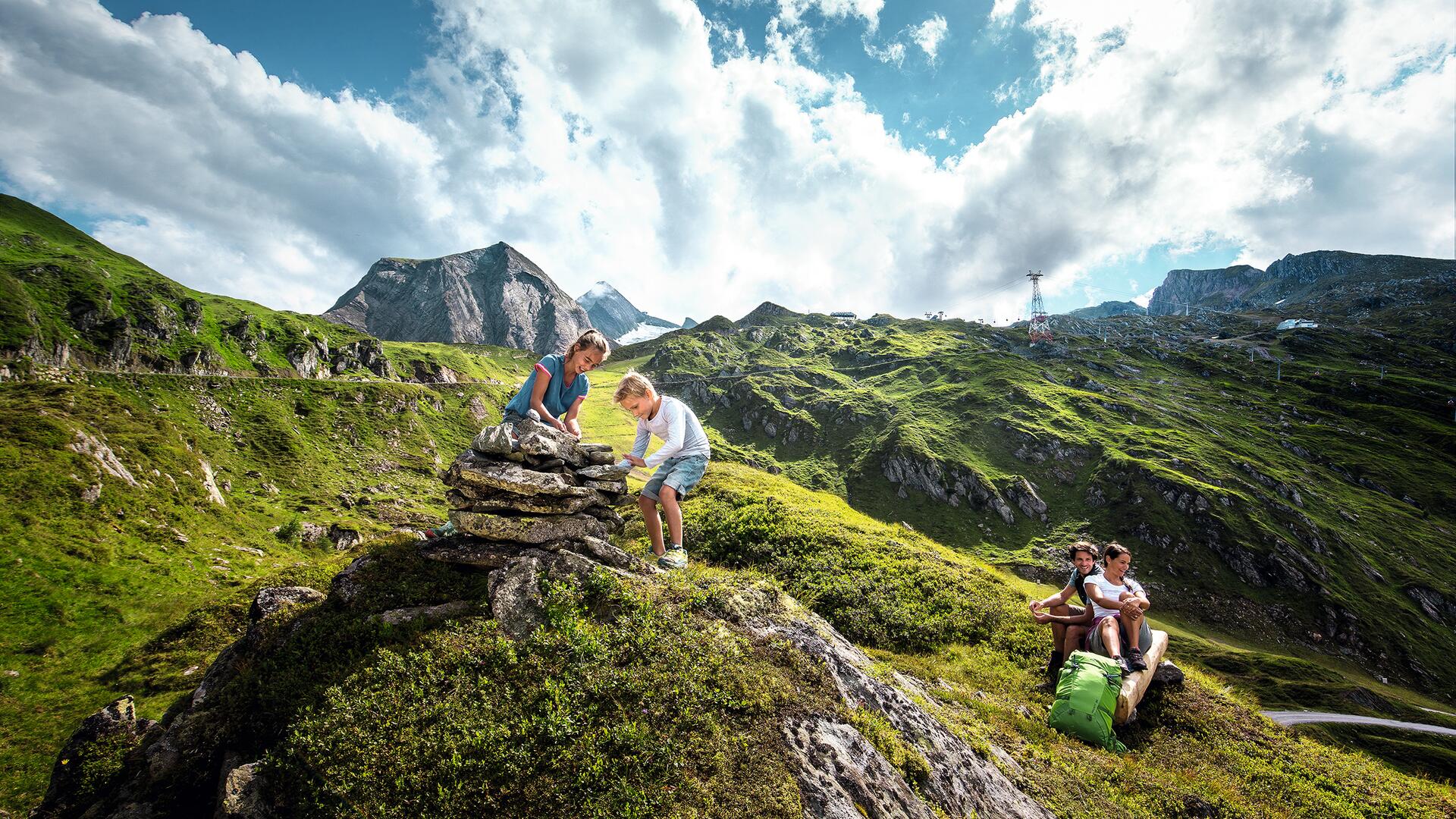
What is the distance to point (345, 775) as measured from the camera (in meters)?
6.71

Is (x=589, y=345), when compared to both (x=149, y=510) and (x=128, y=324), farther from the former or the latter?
(x=128, y=324)

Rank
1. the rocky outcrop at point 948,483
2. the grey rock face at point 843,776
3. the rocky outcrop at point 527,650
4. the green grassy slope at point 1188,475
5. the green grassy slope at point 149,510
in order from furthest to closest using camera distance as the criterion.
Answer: the rocky outcrop at point 948,483, the green grassy slope at point 1188,475, the green grassy slope at point 149,510, the rocky outcrop at point 527,650, the grey rock face at point 843,776

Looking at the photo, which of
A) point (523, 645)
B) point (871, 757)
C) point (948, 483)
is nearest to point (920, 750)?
point (871, 757)

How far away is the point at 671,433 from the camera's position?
12.0 metres

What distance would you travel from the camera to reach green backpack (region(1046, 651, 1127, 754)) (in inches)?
450

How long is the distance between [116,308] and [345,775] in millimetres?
134118

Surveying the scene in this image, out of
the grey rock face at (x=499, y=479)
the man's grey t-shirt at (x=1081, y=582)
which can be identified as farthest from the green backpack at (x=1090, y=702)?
the grey rock face at (x=499, y=479)

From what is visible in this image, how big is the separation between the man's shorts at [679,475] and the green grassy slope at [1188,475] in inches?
4525

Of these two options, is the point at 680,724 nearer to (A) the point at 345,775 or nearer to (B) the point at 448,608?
(A) the point at 345,775

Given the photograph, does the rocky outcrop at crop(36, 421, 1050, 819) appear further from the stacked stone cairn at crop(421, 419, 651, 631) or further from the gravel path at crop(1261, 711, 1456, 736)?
the gravel path at crop(1261, 711, 1456, 736)

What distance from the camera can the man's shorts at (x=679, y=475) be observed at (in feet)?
40.1

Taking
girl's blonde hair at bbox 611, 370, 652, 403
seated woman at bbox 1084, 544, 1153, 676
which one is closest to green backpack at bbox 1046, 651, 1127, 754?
seated woman at bbox 1084, 544, 1153, 676

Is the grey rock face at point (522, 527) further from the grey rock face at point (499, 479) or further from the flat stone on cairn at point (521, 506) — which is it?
the grey rock face at point (499, 479)

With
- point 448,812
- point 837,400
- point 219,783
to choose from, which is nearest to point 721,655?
point 448,812
